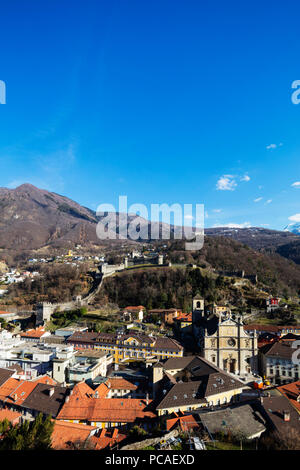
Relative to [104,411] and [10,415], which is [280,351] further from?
[10,415]

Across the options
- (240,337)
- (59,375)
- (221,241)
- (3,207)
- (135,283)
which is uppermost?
(3,207)

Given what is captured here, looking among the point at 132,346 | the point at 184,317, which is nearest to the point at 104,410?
the point at 132,346

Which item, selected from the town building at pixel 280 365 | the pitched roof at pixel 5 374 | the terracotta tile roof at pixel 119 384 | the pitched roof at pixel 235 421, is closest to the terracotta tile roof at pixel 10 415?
the pitched roof at pixel 5 374

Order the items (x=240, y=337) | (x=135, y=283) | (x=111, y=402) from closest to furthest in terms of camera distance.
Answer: (x=111, y=402), (x=240, y=337), (x=135, y=283)

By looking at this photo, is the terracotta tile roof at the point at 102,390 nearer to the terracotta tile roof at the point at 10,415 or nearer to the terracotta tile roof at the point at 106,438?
the terracotta tile roof at the point at 106,438

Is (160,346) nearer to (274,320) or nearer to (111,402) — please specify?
(111,402)
